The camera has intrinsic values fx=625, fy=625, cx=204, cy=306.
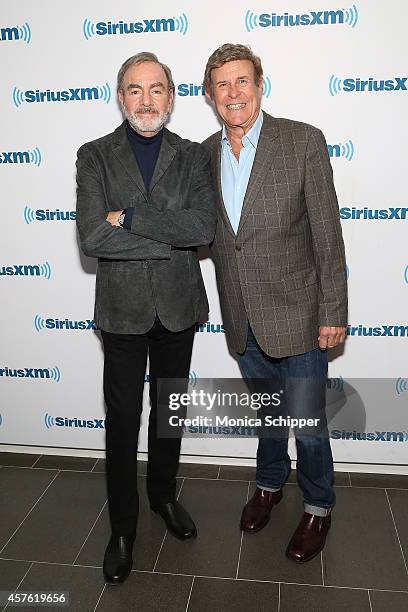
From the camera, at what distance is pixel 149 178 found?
7.84 ft

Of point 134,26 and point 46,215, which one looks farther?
point 46,215

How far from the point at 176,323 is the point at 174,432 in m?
0.61

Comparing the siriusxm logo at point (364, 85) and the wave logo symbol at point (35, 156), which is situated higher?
the siriusxm logo at point (364, 85)

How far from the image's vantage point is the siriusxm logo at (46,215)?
10.3ft

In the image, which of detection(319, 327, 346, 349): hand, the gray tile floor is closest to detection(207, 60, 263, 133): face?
detection(319, 327, 346, 349): hand

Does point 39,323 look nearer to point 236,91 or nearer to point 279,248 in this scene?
point 279,248

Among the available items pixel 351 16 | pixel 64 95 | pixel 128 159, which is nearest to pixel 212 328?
pixel 128 159

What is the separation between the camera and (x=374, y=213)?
2914 millimetres

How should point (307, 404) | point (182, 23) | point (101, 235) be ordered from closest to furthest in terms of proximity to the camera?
point (101, 235) → point (307, 404) → point (182, 23)

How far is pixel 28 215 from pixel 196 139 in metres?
0.95

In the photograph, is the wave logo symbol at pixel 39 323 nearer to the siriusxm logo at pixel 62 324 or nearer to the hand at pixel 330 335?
the siriusxm logo at pixel 62 324

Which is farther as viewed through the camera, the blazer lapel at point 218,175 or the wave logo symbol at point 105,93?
the wave logo symbol at point 105,93

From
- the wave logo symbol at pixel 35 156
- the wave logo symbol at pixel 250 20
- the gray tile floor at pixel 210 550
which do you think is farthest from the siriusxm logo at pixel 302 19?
the gray tile floor at pixel 210 550

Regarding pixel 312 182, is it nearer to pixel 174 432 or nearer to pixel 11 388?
pixel 174 432
